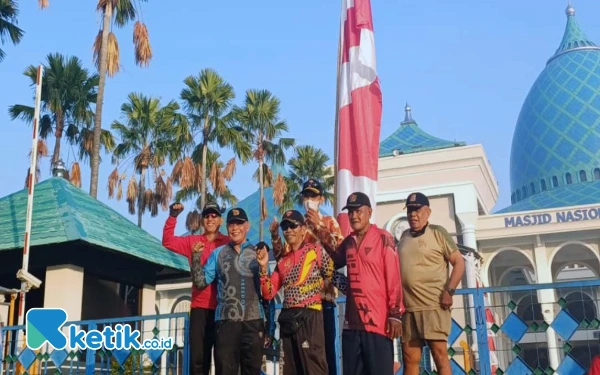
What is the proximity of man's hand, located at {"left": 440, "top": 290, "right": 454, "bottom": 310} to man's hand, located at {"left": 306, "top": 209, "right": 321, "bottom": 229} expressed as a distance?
3.48ft

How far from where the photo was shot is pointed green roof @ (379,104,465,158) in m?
26.6

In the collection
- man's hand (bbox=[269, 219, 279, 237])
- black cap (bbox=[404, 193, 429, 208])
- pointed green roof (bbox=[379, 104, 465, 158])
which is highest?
pointed green roof (bbox=[379, 104, 465, 158])

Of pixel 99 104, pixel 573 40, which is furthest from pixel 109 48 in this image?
pixel 573 40

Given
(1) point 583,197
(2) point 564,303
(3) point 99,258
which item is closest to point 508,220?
(1) point 583,197

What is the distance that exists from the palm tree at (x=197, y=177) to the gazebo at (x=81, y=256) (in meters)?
10.8

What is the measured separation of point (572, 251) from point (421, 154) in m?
8.21

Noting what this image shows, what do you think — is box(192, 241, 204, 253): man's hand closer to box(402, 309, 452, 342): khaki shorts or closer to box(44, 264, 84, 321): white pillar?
→ box(402, 309, 452, 342): khaki shorts

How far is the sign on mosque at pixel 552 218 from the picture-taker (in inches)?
959

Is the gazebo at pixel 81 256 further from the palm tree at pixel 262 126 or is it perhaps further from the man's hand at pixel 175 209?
the palm tree at pixel 262 126

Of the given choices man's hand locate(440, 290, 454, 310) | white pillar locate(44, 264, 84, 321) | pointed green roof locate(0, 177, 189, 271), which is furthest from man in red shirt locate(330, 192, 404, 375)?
white pillar locate(44, 264, 84, 321)

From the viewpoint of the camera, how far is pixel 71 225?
27.8 ft

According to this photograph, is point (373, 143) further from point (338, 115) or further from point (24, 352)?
point (24, 352)

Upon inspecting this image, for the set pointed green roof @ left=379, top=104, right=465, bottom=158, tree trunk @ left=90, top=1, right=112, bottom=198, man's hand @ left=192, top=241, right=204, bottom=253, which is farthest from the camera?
pointed green roof @ left=379, top=104, right=465, bottom=158

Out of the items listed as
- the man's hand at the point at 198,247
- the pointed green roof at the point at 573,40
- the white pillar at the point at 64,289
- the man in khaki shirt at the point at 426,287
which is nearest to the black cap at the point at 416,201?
the man in khaki shirt at the point at 426,287
